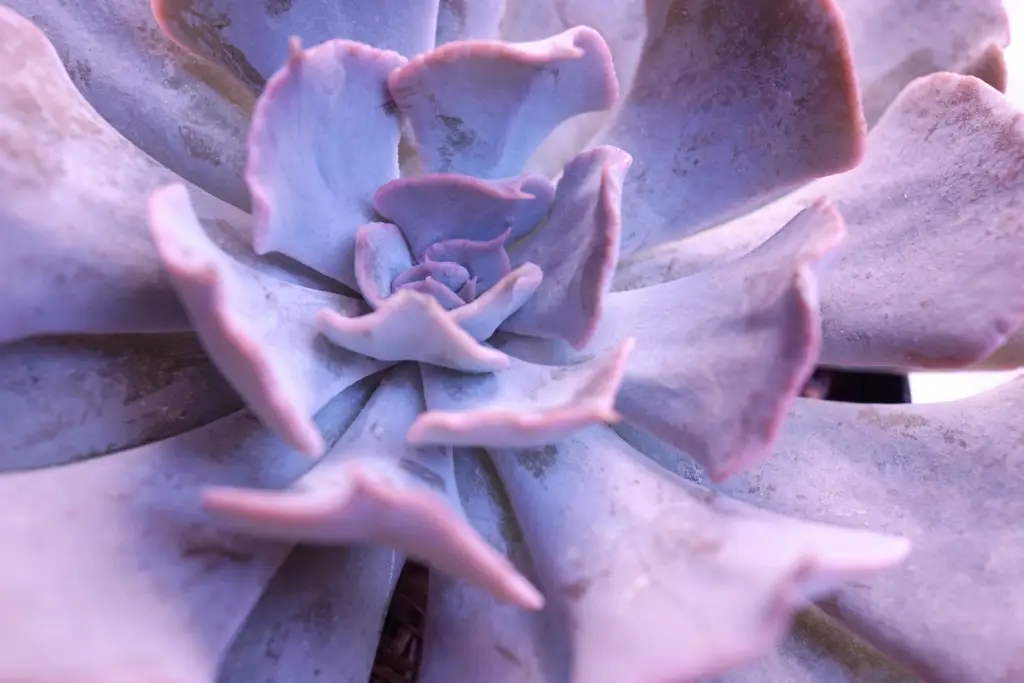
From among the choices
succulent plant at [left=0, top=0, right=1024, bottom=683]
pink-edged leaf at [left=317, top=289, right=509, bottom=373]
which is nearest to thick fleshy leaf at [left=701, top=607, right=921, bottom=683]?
succulent plant at [left=0, top=0, right=1024, bottom=683]

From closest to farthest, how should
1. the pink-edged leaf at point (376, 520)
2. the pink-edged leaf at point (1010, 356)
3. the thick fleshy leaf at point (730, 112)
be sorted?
the pink-edged leaf at point (376, 520), the thick fleshy leaf at point (730, 112), the pink-edged leaf at point (1010, 356)

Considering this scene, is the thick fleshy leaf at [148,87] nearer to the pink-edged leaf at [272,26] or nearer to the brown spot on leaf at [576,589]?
the pink-edged leaf at [272,26]

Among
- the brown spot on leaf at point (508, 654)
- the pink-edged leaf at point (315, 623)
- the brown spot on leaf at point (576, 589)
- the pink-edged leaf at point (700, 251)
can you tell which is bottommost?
the pink-edged leaf at point (315, 623)

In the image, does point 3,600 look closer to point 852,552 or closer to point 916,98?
point 852,552

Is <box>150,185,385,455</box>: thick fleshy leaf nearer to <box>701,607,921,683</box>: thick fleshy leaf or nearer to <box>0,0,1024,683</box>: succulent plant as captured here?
<box>0,0,1024,683</box>: succulent plant

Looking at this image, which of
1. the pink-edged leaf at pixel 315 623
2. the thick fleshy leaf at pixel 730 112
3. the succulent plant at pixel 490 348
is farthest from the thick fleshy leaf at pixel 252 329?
the thick fleshy leaf at pixel 730 112

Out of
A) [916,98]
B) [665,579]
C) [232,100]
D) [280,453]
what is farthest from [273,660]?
[916,98]
